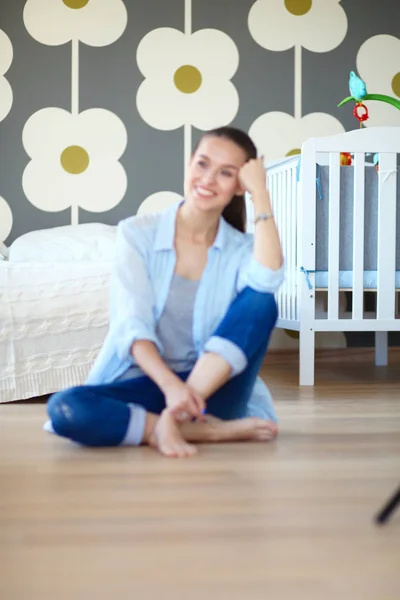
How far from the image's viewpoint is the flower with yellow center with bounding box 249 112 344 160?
3.62 metres

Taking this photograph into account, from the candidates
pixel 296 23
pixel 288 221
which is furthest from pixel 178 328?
pixel 296 23

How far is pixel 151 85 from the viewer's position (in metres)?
3.59

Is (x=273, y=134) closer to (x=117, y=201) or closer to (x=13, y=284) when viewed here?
(x=117, y=201)

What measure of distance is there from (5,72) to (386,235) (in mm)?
1931

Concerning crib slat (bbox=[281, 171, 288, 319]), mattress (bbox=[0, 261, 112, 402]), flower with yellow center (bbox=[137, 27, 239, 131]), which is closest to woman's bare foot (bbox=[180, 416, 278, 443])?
mattress (bbox=[0, 261, 112, 402])

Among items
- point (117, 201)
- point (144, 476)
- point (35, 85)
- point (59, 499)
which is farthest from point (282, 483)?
point (35, 85)

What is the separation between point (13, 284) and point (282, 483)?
3.98ft

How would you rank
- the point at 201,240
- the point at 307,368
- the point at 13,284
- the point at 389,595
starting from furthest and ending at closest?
the point at 307,368 < the point at 13,284 < the point at 201,240 < the point at 389,595

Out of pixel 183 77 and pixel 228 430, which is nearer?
pixel 228 430

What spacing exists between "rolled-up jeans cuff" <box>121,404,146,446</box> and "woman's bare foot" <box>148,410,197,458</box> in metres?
0.03

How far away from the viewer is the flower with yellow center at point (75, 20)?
352cm

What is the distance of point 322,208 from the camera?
2625 millimetres

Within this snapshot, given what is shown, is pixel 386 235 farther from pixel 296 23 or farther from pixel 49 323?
pixel 296 23

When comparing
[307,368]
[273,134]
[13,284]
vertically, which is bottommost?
[307,368]
